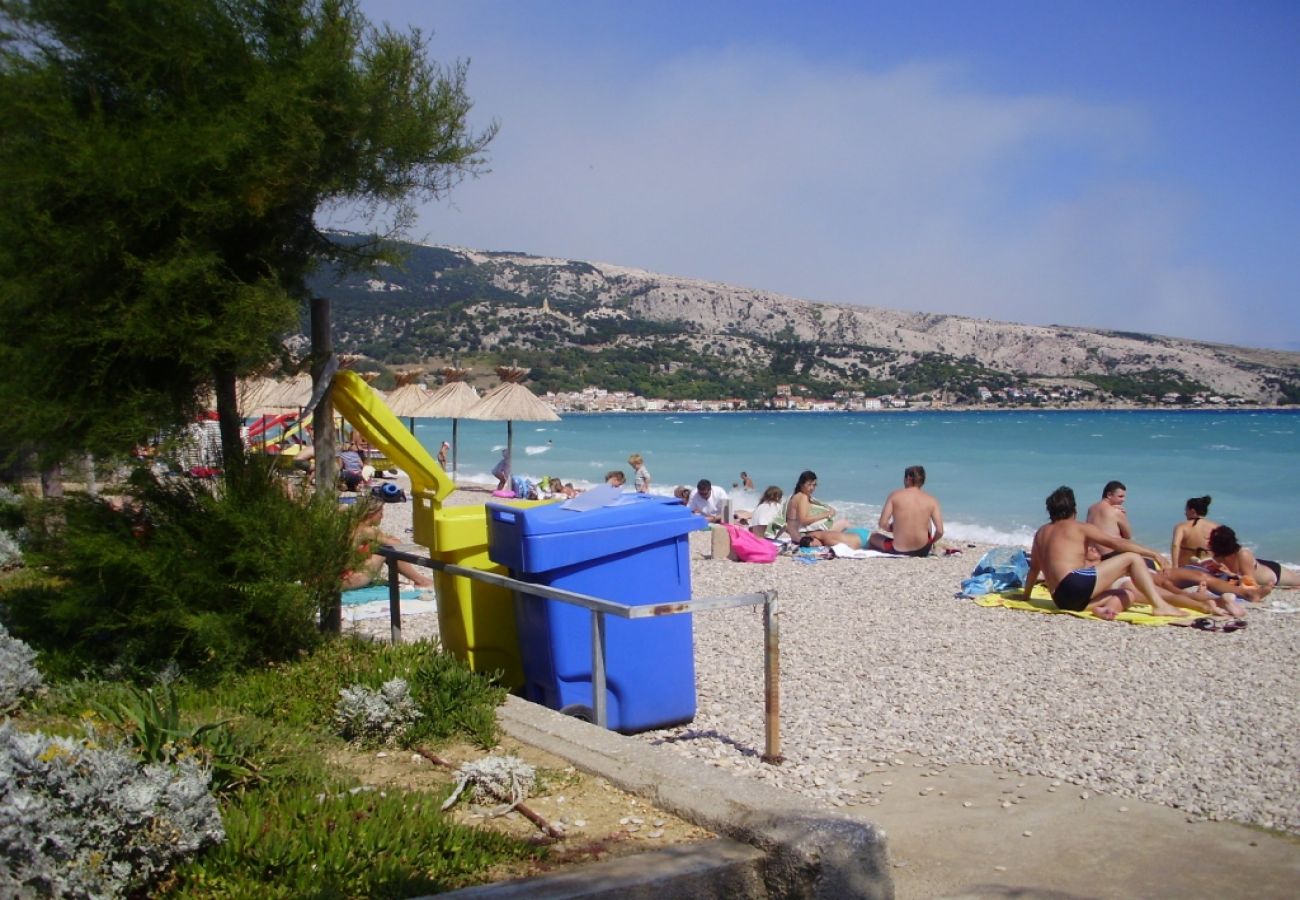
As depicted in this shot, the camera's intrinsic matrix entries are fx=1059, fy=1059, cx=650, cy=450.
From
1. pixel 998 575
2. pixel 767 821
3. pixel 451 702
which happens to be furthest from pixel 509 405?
pixel 767 821

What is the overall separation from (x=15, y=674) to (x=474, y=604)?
1982mm

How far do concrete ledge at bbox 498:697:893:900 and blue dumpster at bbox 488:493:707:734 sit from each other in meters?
1.06

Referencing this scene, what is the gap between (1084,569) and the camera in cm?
902

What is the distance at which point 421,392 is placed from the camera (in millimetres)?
27625

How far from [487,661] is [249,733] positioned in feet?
6.39

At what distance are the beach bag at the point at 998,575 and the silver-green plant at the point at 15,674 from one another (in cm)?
779

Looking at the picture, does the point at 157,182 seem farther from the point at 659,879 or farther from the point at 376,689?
the point at 659,879

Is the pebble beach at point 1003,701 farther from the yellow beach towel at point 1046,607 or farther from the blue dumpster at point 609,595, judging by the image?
the blue dumpster at point 609,595

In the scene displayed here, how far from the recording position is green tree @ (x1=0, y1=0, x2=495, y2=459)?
4.26 meters

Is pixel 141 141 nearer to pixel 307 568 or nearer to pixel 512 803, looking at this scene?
pixel 307 568

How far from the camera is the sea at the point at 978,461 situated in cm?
2747

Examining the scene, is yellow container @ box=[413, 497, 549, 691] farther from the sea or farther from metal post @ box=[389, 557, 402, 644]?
the sea

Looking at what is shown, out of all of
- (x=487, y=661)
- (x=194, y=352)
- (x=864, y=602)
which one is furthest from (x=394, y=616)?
(x=864, y=602)

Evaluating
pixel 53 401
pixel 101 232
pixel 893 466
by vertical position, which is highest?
pixel 101 232
